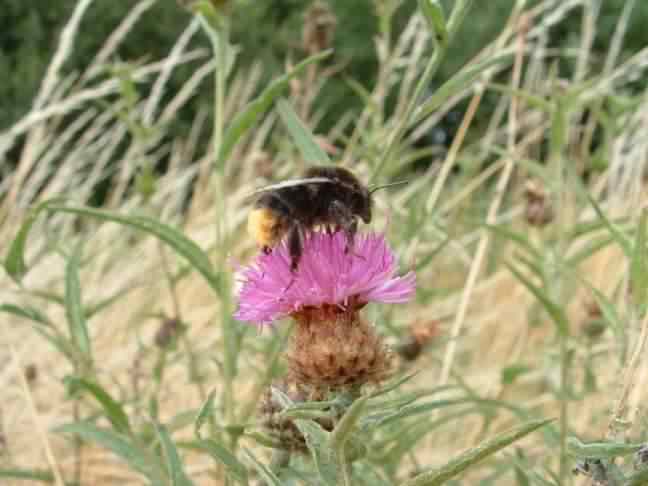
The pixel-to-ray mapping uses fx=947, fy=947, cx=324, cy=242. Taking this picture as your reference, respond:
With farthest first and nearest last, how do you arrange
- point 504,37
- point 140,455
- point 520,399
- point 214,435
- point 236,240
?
point 236,240, point 520,399, point 504,37, point 214,435, point 140,455

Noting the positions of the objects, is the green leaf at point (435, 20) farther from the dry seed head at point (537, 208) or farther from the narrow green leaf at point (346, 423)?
the dry seed head at point (537, 208)

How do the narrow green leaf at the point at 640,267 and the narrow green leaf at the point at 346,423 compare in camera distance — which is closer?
the narrow green leaf at the point at 346,423

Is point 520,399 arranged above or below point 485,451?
below

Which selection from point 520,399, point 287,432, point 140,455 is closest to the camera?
point 287,432

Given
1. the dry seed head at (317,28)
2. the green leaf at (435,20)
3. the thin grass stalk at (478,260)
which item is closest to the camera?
the green leaf at (435,20)

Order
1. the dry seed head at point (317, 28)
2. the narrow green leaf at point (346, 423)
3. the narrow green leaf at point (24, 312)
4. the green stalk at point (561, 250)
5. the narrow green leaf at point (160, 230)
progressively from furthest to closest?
the dry seed head at point (317, 28) < the green stalk at point (561, 250) < the narrow green leaf at point (24, 312) < the narrow green leaf at point (160, 230) < the narrow green leaf at point (346, 423)

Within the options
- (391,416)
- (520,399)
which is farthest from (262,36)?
(391,416)

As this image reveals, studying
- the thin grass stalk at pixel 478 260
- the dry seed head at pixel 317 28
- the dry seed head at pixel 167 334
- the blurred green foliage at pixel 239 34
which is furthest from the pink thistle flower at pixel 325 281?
the blurred green foliage at pixel 239 34

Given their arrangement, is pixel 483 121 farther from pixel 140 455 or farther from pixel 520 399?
pixel 140 455

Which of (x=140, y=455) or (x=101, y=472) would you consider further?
(x=101, y=472)
